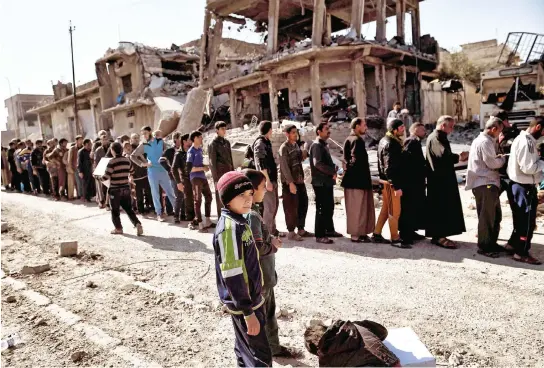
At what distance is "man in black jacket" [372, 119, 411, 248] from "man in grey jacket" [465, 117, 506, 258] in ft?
3.00

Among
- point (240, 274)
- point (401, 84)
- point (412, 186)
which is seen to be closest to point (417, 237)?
point (412, 186)

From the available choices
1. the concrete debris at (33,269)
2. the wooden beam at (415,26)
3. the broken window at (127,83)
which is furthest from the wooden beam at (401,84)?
the broken window at (127,83)

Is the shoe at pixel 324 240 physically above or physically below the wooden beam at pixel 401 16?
below

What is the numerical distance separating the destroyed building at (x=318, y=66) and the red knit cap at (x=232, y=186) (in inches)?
603

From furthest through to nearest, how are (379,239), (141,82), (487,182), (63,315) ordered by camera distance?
(141,82)
(379,239)
(487,182)
(63,315)

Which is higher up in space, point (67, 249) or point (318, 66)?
point (318, 66)

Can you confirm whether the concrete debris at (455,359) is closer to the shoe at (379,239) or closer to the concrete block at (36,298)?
the shoe at (379,239)

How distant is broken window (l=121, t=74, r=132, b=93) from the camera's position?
29.5 metres

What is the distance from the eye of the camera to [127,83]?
97.6ft

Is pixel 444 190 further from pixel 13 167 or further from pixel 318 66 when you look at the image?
pixel 13 167

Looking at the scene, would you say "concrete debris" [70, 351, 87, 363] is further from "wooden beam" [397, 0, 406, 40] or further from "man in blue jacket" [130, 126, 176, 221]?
"wooden beam" [397, 0, 406, 40]

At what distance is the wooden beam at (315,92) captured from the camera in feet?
57.1

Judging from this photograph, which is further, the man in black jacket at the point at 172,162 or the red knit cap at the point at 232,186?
the man in black jacket at the point at 172,162

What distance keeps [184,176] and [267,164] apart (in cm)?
254
